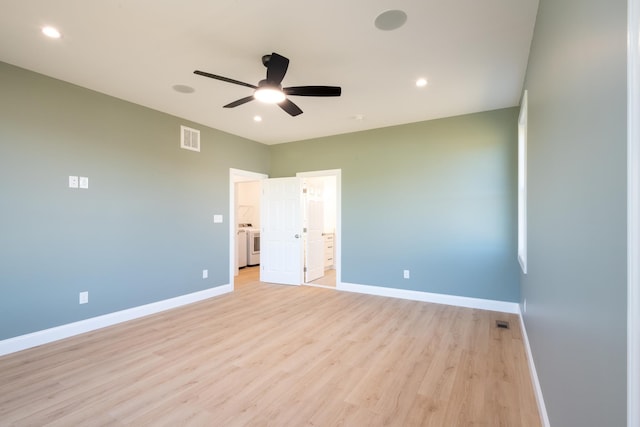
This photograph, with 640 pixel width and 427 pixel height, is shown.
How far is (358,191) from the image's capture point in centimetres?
513

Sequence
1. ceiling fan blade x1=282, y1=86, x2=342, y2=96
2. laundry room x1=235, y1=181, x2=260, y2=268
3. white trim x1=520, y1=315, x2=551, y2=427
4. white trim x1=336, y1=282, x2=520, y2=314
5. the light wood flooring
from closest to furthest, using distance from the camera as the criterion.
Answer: white trim x1=520, y1=315, x2=551, y2=427
the light wood flooring
ceiling fan blade x1=282, y1=86, x2=342, y2=96
white trim x1=336, y1=282, x2=520, y2=314
laundry room x1=235, y1=181, x2=260, y2=268

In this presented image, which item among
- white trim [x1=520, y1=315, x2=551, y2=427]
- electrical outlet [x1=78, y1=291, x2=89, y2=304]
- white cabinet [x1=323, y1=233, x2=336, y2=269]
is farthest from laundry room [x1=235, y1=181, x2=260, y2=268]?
white trim [x1=520, y1=315, x2=551, y2=427]

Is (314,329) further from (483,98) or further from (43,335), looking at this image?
(483,98)

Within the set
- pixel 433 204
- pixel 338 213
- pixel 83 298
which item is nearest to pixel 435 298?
pixel 433 204

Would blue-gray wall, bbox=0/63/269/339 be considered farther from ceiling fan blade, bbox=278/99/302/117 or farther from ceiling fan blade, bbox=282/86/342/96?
ceiling fan blade, bbox=282/86/342/96

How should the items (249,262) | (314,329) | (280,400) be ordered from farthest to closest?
(249,262)
(314,329)
(280,400)

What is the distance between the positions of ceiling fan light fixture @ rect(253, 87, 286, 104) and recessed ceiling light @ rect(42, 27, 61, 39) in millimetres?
1633

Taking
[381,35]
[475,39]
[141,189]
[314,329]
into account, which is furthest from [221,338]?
[475,39]

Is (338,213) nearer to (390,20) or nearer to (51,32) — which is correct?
(390,20)

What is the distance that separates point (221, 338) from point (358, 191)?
318 cm

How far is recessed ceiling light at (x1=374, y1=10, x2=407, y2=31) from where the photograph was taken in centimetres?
214

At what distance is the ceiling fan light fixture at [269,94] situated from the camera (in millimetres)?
2584

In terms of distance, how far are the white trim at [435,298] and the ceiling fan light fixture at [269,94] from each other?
349 cm

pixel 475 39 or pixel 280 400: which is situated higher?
pixel 475 39
